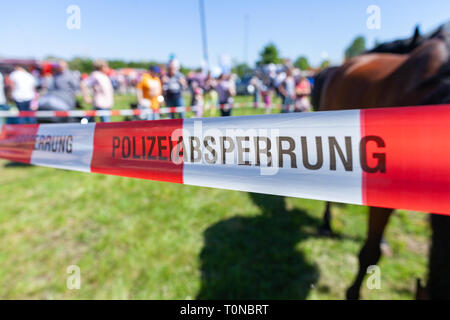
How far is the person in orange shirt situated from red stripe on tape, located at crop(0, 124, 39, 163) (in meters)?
4.77

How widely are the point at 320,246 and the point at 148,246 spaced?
1863 mm

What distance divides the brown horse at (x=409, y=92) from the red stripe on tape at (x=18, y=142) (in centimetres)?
253

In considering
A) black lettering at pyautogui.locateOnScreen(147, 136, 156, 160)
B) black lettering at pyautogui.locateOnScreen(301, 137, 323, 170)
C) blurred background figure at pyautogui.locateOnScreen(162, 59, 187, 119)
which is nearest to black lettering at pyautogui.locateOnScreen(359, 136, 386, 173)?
black lettering at pyautogui.locateOnScreen(301, 137, 323, 170)

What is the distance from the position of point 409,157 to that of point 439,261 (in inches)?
28.1

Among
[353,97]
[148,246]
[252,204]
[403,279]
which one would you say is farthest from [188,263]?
[353,97]

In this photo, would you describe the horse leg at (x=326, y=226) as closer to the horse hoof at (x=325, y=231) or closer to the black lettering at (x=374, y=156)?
the horse hoof at (x=325, y=231)

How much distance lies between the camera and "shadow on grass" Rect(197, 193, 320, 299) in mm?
2031

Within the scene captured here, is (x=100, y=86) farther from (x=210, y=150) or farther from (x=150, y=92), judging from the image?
(x=210, y=150)

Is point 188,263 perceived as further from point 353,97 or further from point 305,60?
point 305,60

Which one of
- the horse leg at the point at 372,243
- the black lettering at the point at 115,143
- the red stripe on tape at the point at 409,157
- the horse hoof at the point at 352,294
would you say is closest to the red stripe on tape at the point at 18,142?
the black lettering at the point at 115,143

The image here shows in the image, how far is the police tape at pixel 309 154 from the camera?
2.35 feet

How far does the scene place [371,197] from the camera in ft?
2.58

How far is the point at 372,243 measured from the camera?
5.36 ft
